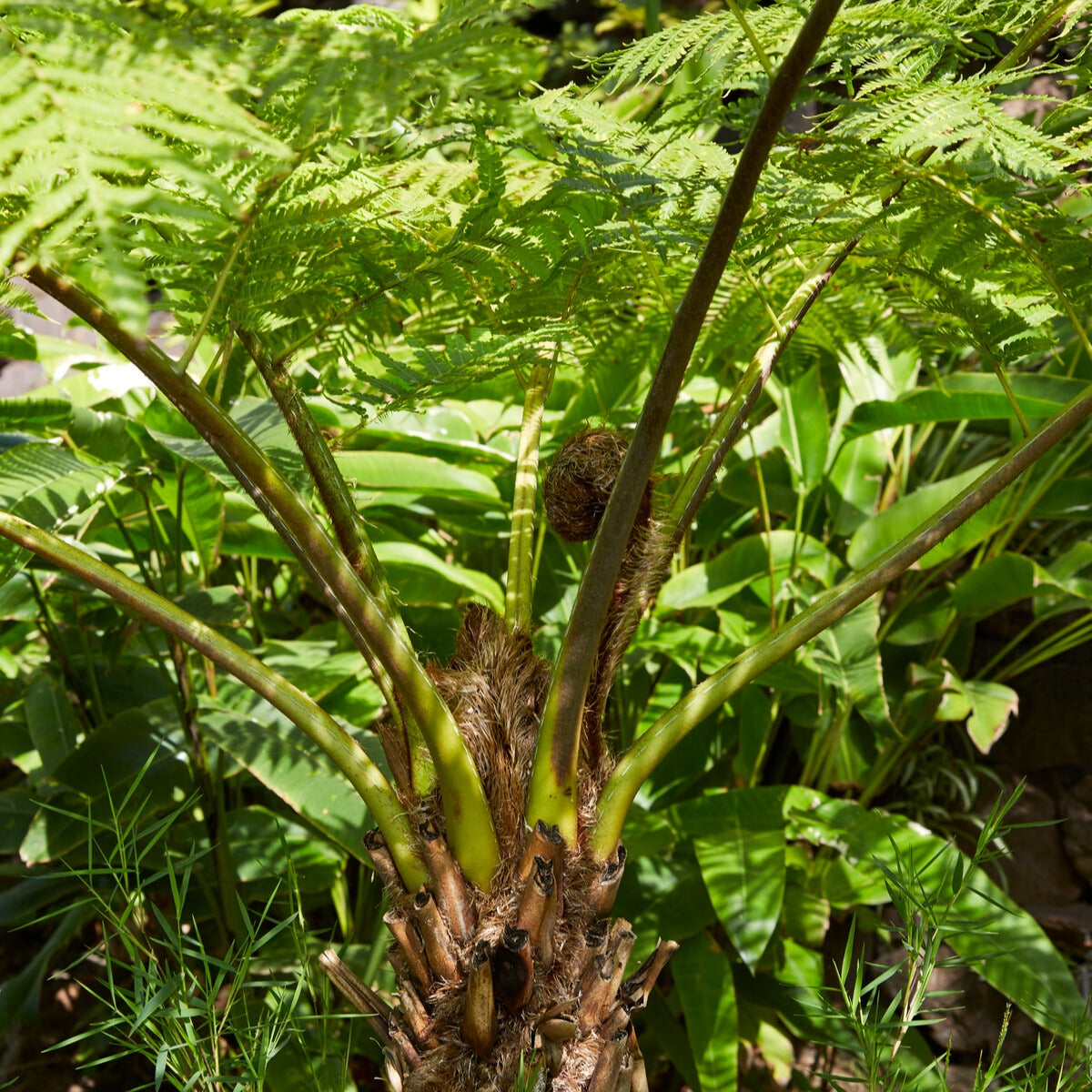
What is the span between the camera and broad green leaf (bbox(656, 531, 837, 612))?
139 centimetres

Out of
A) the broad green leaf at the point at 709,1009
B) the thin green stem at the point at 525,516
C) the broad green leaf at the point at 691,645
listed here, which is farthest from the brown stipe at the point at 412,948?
the broad green leaf at the point at 691,645

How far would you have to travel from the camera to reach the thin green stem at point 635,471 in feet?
1.40

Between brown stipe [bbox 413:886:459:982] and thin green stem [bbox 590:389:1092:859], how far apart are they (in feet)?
0.36

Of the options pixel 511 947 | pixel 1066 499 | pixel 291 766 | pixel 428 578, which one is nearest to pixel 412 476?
pixel 428 578

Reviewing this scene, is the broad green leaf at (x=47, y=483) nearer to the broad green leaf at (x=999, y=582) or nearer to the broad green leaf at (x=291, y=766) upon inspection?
the broad green leaf at (x=291, y=766)

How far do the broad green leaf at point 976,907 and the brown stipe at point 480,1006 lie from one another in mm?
554

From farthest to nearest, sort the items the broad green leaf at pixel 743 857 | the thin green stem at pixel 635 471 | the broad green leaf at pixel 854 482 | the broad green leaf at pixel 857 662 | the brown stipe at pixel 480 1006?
the broad green leaf at pixel 854 482 → the broad green leaf at pixel 857 662 → the broad green leaf at pixel 743 857 → the brown stipe at pixel 480 1006 → the thin green stem at pixel 635 471

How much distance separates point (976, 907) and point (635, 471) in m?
0.86

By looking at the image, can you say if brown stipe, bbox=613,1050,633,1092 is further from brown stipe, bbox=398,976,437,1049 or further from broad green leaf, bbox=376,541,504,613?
broad green leaf, bbox=376,541,504,613

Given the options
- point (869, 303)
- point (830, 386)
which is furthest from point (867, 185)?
point (830, 386)

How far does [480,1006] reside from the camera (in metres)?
0.56

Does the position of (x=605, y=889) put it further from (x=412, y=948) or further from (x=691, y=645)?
(x=691, y=645)

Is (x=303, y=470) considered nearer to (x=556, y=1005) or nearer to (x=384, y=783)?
(x=384, y=783)

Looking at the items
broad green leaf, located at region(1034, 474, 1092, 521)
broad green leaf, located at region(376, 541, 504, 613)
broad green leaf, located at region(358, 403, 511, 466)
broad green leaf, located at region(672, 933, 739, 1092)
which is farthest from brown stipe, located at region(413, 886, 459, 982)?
broad green leaf, located at region(1034, 474, 1092, 521)
